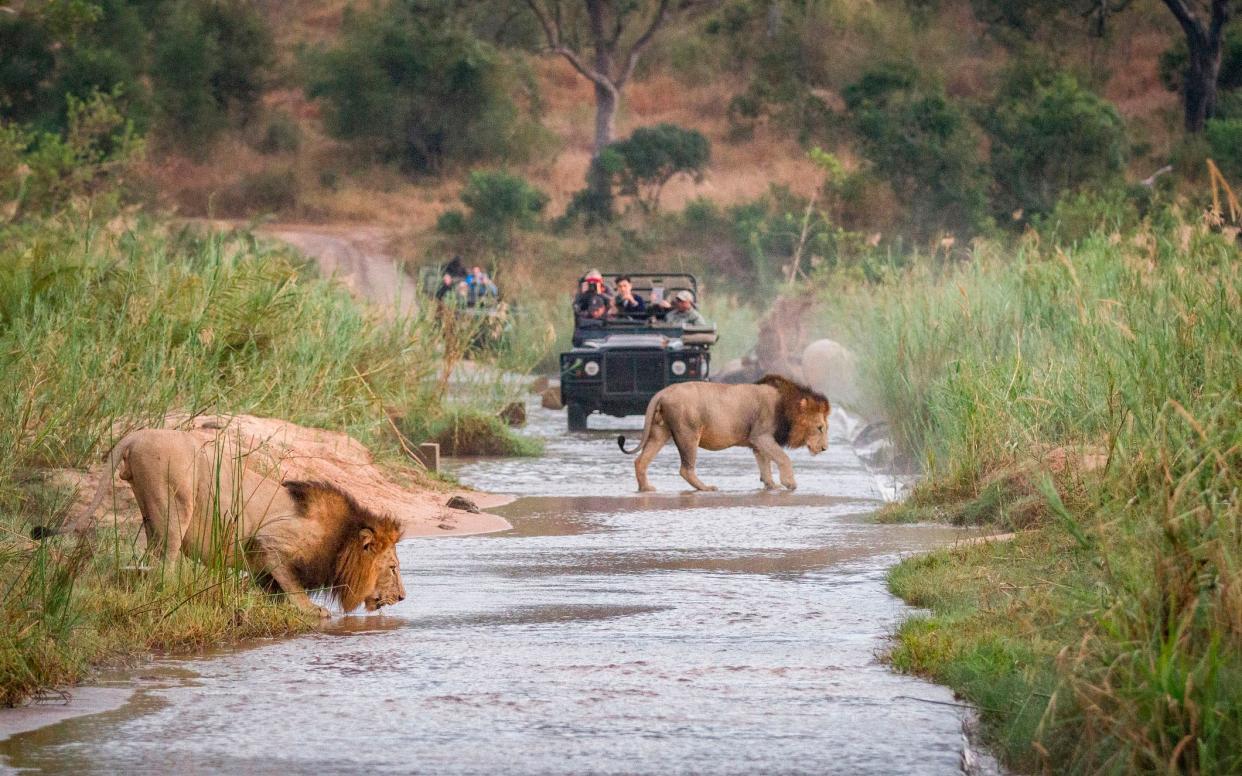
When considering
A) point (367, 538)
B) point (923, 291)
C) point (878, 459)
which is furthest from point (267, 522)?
point (923, 291)

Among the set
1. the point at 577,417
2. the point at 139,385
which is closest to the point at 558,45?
the point at 577,417

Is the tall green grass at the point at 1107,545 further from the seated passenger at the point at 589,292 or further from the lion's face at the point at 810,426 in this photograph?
the seated passenger at the point at 589,292

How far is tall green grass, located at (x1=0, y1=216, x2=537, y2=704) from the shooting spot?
9.07 m

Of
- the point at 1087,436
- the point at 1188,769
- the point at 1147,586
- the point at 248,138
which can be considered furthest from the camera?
the point at 248,138

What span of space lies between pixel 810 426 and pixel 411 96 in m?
48.8

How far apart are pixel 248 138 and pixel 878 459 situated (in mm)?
52067

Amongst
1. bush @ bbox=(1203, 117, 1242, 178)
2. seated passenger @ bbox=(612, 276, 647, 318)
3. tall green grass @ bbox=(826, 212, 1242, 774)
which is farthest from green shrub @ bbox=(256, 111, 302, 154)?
tall green grass @ bbox=(826, 212, 1242, 774)

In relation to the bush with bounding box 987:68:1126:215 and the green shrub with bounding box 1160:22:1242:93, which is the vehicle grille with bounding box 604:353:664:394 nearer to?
the bush with bounding box 987:68:1126:215

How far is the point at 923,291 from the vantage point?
2272 cm

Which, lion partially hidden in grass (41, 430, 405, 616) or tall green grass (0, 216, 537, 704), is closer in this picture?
tall green grass (0, 216, 537, 704)

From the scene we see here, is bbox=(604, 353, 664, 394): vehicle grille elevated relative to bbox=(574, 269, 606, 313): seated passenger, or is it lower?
lower

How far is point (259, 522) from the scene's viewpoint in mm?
10047

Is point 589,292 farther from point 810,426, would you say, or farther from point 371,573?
point 371,573

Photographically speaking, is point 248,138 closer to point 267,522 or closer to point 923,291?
point 923,291
